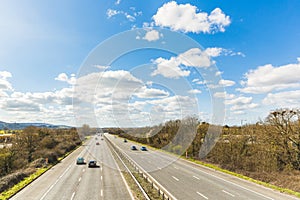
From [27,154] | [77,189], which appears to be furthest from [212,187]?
[27,154]

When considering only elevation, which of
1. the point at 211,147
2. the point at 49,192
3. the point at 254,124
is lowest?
the point at 49,192

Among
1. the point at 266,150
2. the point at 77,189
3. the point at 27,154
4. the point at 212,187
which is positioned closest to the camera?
the point at 77,189

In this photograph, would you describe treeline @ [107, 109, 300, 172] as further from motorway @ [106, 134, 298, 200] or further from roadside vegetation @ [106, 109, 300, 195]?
motorway @ [106, 134, 298, 200]

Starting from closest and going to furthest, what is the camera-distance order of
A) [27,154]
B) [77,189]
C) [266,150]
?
[77,189], [266,150], [27,154]

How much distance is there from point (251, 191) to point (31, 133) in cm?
4419

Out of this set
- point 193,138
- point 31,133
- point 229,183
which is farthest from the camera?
point 31,133

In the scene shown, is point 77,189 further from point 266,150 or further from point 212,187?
point 266,150

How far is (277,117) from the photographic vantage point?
2984 cm

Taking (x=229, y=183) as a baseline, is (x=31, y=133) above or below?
above

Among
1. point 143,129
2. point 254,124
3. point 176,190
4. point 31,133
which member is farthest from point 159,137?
point 176,190

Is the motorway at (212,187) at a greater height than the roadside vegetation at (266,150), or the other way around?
the roadside vegetation at (266,150)

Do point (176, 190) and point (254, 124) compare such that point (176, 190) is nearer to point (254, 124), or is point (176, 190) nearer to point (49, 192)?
point (49, 192)

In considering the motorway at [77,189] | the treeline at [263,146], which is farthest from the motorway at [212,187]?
the treeline at [263,146]

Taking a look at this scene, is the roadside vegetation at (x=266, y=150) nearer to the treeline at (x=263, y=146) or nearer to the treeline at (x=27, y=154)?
the treeline at (x=263, y=146)
